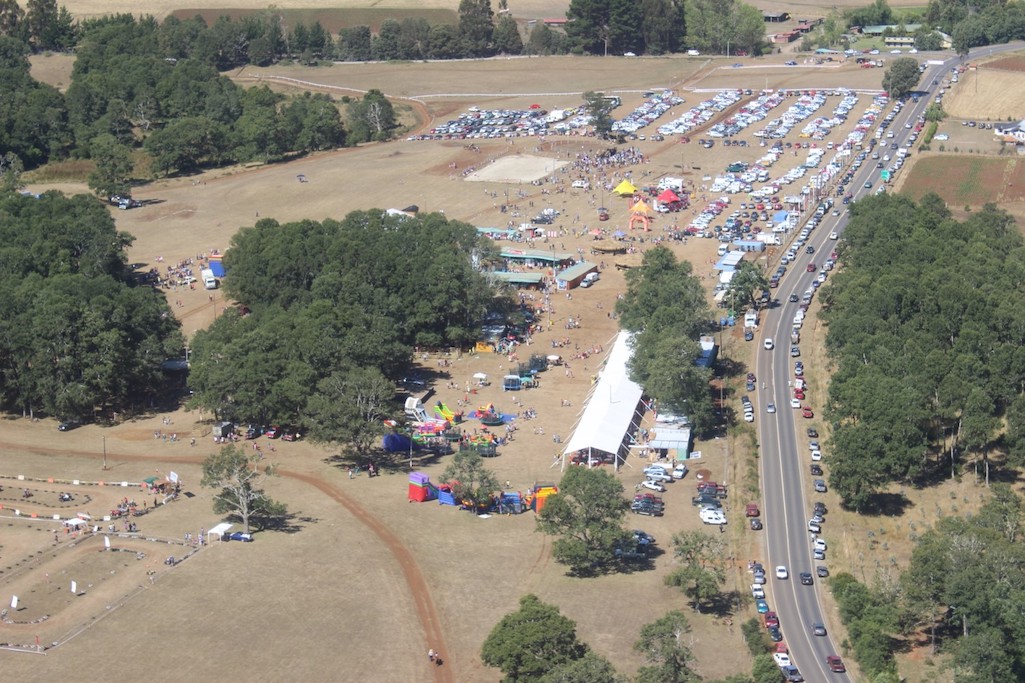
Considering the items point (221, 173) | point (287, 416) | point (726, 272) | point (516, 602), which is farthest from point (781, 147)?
point (516, 602)

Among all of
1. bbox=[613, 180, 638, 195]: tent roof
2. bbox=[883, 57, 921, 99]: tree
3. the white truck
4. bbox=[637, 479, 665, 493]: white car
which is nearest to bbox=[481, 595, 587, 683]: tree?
bbox=[637, 479, 665, 493]: white car

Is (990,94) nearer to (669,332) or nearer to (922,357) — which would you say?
(922,357)

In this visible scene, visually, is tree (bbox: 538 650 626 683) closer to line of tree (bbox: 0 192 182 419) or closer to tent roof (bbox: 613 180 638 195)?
line of tree (bbox: 0 192 182 419)

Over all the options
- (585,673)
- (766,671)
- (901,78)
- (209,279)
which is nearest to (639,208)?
(209,279)

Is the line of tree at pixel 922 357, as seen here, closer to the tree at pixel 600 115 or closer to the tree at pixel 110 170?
the tree at pixel 600 115

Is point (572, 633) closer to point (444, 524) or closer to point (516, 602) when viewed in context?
point (516, 602)

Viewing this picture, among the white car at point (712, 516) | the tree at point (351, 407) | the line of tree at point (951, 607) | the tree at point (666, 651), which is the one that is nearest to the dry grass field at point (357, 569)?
the white car at point (712, 516)
